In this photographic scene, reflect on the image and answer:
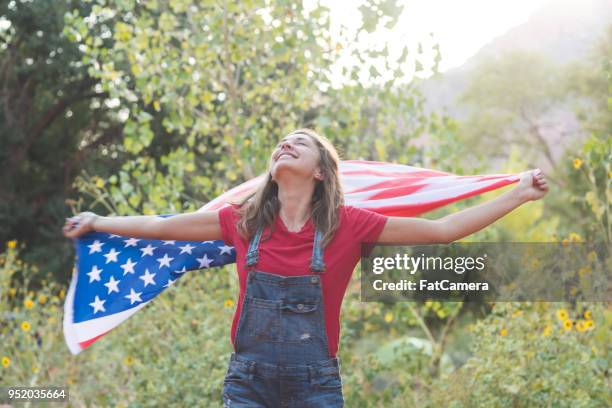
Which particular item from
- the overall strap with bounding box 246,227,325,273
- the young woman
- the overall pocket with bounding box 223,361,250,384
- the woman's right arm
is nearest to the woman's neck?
the young woman

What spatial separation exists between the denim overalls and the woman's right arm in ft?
1.20

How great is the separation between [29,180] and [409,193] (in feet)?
41.6

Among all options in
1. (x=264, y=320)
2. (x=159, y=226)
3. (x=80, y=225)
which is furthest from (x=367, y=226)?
(x=80, y=225)

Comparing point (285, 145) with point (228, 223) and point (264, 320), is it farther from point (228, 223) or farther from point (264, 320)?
point (264, 320)

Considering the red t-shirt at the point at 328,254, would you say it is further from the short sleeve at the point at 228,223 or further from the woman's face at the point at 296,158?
the woman's face at the point at 296,158

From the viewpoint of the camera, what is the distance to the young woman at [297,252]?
113 inches

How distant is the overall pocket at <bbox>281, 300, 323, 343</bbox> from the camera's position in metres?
2.89

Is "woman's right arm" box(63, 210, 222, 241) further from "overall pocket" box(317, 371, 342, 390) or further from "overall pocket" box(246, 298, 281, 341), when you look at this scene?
"overall pocket" box(317, 371, 342, 390)

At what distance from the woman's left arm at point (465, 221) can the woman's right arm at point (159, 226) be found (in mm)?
632

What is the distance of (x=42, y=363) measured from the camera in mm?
6473

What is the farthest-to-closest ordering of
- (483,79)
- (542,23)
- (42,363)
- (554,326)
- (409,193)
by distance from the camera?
(542,23) → (483,79) → (42,363) → (554,326) → (409,193)

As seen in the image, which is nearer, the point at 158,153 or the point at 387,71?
the point at 387,71

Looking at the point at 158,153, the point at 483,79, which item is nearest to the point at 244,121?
the point at 158,153

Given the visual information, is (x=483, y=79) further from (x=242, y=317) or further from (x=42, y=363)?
(x=242, y=317)
